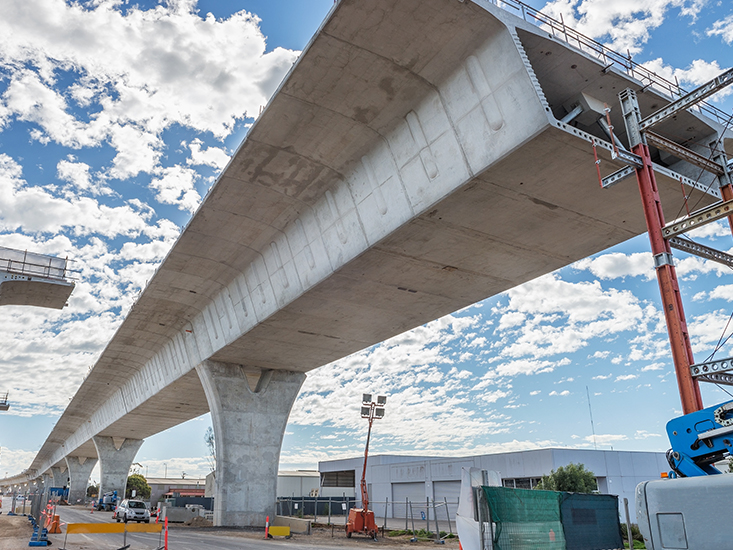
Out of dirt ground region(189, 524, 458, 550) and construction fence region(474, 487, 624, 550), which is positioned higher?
construction fence region(474, 487, 624, 550)

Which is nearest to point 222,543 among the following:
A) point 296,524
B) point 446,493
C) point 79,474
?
point 296,524

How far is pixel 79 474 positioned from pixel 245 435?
77406mm

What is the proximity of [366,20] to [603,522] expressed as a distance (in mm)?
12388

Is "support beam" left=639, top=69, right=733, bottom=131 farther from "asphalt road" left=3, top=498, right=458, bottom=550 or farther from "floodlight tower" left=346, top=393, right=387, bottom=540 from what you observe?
"floodlight tower" left=346, top=393, right=387, bottom=540

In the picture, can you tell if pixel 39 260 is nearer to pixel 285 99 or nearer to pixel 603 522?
pixel 285 99

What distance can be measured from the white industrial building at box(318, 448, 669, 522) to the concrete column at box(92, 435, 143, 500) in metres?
23.9

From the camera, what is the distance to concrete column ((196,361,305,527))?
27.2 metres

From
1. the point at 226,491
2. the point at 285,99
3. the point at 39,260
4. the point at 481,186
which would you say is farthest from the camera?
the point at 226,491

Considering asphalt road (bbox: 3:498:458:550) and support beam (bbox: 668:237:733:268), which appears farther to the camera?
asphalt road (bbox: 3:498:458:550)

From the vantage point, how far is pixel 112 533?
27.2m

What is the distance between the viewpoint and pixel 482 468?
3319 centimetres

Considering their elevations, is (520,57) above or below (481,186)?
above

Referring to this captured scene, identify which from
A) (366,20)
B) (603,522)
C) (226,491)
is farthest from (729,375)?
(226,491)

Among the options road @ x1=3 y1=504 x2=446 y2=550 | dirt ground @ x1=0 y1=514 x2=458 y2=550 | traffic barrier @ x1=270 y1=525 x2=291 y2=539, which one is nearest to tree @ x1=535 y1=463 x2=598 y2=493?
dirt ground @ x1=0 y1=514 x2=458 y2=550
